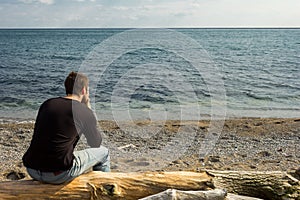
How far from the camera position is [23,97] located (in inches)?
749

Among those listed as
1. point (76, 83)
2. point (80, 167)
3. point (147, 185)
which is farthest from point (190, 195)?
point (76, 83)

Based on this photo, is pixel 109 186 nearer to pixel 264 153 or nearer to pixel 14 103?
pixel 264 153

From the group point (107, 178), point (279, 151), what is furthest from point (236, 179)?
point (279, 151)

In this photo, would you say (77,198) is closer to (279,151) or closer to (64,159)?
(64,159)

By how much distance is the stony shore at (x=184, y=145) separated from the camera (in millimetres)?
7926

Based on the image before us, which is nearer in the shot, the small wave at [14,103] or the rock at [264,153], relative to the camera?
the rock at [264,153]

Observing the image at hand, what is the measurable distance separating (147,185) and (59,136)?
49.3 inches

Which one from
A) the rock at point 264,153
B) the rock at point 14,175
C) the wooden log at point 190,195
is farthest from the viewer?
the rock at point 264,153

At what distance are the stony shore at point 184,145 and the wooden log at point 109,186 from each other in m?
2.18

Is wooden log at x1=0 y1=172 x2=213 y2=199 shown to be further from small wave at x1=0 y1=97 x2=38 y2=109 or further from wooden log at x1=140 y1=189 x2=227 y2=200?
small wave at x1=0 y1=97 x2=38 y2=109

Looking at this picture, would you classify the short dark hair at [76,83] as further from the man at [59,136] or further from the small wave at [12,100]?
the small wave at [12,100]

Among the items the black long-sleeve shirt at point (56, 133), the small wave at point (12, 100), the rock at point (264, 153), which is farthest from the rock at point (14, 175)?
the small wave at point (12, 100)

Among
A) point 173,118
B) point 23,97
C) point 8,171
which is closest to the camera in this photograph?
point 8,171

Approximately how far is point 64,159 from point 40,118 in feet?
1.87
